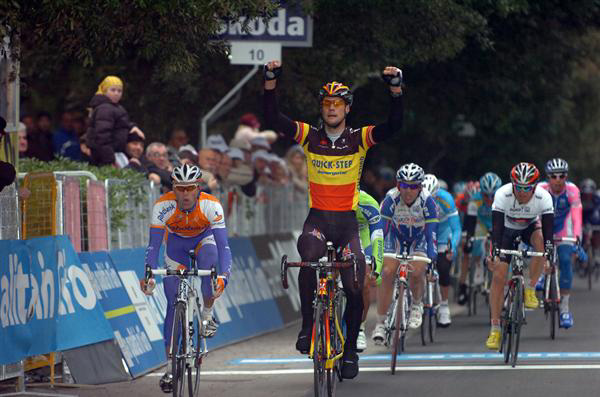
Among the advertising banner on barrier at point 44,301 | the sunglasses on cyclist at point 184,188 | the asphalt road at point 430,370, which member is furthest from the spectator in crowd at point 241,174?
the sunglasses on cyclist at point 184,188

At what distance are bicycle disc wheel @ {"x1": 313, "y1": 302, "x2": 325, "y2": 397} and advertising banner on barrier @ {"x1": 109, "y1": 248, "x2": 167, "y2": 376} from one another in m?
2.87

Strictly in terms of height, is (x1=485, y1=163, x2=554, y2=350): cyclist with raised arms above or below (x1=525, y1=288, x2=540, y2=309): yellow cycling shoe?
above

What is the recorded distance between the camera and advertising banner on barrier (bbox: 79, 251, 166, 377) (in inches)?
520

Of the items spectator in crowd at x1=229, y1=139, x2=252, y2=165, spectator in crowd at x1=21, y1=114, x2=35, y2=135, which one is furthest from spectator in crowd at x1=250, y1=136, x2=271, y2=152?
spectator in crowd at x1=21, y1=114, x2=35, y2=135

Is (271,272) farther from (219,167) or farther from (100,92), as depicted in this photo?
(100,92)

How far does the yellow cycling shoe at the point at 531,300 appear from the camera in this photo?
51.7 feet

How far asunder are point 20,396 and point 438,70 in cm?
1485

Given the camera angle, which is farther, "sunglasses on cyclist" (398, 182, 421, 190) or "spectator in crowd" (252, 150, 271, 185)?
"spectator in crowd" (252, 150, 271, 185)

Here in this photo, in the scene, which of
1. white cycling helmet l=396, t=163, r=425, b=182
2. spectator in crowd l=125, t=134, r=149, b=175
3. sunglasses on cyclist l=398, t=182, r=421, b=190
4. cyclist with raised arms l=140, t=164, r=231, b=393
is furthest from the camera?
spectator in crowd l=125, t=134, r=149, b=175

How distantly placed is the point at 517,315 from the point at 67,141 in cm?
696

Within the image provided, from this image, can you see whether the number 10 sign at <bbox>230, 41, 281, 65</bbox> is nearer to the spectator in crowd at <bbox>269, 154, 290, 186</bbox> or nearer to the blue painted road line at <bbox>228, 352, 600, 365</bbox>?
the spectator in crowd at <bbox>269, 154, 290, 186</bbox>

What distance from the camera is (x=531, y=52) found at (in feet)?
84.0

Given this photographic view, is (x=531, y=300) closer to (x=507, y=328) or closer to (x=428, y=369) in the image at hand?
(x=507, y=328)

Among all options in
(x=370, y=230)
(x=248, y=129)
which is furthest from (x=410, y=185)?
(x=248, y=129)
